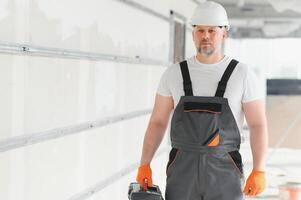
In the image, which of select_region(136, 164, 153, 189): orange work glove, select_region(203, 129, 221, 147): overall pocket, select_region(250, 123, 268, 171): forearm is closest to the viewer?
select_region(203, 129, 221, 147): overall pocket

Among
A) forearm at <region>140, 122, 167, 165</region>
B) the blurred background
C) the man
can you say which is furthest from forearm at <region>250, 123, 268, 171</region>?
the blurred background

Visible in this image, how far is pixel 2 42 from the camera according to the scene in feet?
7.73

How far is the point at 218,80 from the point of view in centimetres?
285

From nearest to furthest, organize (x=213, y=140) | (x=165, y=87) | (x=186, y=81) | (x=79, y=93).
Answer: (x=213, y=140) < (x=186, y=81) < (x=165, y=87) < (x=79, y=93)

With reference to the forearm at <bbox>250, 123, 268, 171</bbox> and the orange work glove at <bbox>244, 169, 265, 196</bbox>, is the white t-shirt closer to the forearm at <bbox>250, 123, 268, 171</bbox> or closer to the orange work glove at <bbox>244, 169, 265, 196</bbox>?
the forearm at <bbox>250, 123, 268, 171</bbox>

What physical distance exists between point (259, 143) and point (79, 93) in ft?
4.23

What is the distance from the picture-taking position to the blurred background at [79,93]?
2.54 m

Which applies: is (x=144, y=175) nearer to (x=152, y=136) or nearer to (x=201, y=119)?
(x=152, y=136)

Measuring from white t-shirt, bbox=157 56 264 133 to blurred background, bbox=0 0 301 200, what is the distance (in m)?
0.73

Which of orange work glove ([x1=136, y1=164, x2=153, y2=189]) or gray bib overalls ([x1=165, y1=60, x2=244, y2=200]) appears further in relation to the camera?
orange work glove ([x1=136, y1=164, x2=153, y2=189])

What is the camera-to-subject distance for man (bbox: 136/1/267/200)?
2.73 m

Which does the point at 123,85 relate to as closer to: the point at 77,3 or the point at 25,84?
the point at 77,3

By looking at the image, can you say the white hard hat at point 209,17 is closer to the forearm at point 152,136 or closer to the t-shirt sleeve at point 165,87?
the t-shirt sleeve at point 165,87

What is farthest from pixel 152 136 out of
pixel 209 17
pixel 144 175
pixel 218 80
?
pixel 209 17
